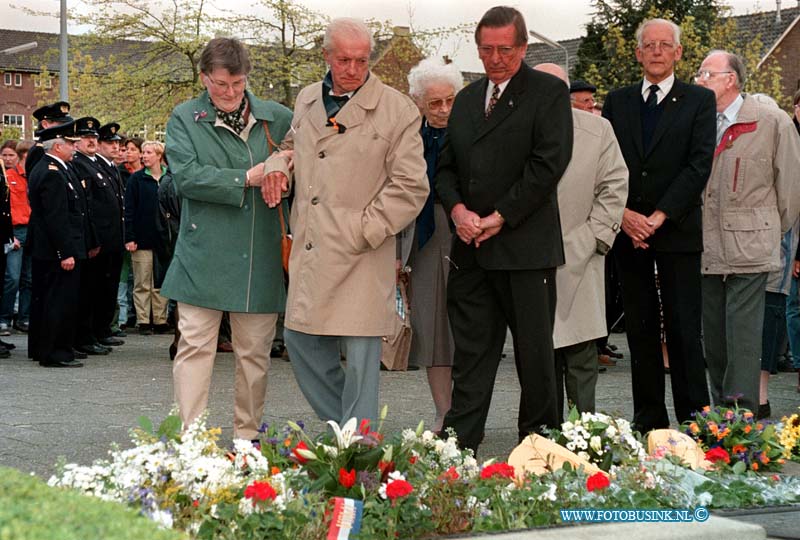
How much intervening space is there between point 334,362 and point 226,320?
302 inches

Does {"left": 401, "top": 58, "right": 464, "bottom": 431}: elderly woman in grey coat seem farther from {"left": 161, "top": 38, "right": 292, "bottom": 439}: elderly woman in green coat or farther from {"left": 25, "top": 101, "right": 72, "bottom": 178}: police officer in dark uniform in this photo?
{"left": 25, "top": 101, "right": 72, "bottom": 178}: police officer in dark uniform

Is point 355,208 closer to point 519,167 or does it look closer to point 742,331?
point 519,167

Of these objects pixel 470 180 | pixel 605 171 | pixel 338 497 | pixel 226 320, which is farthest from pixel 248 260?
pixel 226 320

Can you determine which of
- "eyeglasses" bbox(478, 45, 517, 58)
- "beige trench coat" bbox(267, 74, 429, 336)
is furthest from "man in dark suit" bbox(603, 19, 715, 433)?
"beige trench coat" bbox(267, 74, 429, 336)

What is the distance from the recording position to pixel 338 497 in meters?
4.74

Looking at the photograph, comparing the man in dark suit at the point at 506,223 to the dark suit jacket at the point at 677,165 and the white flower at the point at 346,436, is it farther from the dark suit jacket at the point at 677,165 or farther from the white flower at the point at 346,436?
the white flower at the point at 346,436

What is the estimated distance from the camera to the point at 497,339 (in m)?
6.92

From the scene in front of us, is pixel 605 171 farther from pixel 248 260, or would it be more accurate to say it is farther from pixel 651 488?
pixel 651 488

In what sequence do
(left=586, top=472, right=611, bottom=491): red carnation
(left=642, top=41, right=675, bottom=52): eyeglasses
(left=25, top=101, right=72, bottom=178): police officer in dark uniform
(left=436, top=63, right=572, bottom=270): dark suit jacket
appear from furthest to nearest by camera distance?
(left=25, top=101, right=72, bottom=178): police officer in dark uniform, (left=642, top=41, right=675, bottom=52): eyeglasses, (left=436, top=63, right=572, bottom=270): dark suit jacket, (left=586, top=472, right=611, bottom=491): red carnation

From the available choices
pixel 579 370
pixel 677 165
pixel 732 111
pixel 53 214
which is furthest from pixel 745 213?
pixel 53 214

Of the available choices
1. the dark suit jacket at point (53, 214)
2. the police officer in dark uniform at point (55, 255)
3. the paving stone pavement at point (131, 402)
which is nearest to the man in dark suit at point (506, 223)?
the paving stone pavement at point (131, 402)

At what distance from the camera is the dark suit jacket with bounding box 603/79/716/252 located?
743cm

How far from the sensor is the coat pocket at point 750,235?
7.99 meters

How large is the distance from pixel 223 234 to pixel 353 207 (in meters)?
0.88
